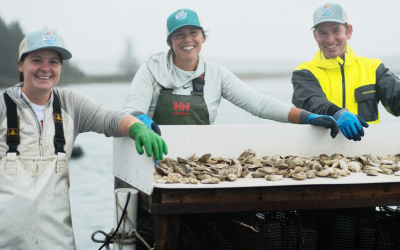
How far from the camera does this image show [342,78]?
2641mm

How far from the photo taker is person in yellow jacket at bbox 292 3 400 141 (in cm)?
260

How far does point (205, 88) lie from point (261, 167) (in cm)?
68

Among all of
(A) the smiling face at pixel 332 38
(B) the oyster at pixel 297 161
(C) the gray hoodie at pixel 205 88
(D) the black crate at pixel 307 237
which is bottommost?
(D) the black crate at pixel 307 237

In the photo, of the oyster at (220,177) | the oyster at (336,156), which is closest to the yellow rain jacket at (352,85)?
the oyster at (336,156)

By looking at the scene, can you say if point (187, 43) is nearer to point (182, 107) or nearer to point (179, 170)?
point (182, 107)

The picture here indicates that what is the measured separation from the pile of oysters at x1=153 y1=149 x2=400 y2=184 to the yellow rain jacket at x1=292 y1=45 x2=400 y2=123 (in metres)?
0.53

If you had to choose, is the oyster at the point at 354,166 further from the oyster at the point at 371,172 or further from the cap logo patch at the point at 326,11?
the cap logo patch at the point at 326,11

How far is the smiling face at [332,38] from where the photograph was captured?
263 cm

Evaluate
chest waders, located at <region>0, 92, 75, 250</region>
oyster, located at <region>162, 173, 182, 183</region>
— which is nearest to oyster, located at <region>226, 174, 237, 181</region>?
oyster, located at <region>162, 173, 182, 183</region>

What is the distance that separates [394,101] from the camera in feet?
8.39

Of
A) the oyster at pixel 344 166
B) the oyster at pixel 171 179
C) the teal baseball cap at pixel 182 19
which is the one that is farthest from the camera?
the teal baseball cap at pixel 182 19

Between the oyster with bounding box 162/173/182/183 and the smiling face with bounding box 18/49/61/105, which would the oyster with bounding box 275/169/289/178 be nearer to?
the oyster with bounding box 162/173/182/183

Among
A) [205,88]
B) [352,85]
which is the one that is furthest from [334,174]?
[352,85]

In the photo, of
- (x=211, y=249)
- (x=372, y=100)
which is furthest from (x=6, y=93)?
(x=372, y=100)
